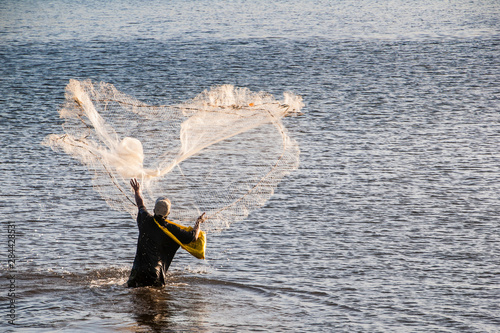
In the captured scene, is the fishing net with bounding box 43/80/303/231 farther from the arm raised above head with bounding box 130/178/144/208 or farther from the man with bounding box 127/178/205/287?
the man with bounding box 127/178/205/287

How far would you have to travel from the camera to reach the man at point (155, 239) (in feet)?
35.9

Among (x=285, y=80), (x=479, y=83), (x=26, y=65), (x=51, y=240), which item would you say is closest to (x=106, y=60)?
(x=26, y=65)

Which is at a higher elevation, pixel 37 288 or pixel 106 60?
pixel 106 60

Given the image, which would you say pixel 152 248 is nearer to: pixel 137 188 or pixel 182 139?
pixel 137 188

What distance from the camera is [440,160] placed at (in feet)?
69.8

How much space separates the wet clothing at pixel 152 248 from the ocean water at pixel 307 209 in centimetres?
29

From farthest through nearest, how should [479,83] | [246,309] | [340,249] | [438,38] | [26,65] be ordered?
1. [438,38]
2. [26,65]
3. [479,83]
4. [340,249]
5. [246,309]

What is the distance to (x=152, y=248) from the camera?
11.1 meters

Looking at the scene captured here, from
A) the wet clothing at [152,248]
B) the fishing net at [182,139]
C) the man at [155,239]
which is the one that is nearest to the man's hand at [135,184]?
the man at [155,239]

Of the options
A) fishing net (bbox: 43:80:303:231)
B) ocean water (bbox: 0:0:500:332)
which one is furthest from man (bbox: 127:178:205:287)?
fishing net (bbox: 43:80:303:231)

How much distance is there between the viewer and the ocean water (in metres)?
11.2

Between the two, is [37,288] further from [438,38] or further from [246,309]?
[438,38]

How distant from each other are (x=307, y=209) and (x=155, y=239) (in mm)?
6514

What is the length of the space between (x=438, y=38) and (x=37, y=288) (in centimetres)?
3995
